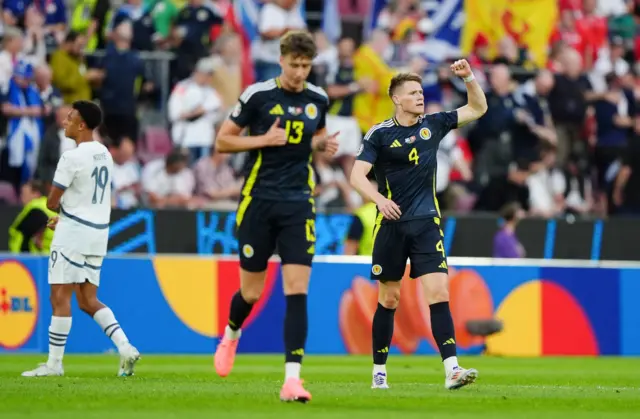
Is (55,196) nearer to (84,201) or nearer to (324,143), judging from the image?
(84,201)

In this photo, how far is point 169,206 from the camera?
20062mm

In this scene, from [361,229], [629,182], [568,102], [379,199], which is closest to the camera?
[379,199]

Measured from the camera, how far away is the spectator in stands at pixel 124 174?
19844mm

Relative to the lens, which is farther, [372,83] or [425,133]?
[372,83]

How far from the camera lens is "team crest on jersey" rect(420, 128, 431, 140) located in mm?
11000

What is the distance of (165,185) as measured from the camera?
20.2 m

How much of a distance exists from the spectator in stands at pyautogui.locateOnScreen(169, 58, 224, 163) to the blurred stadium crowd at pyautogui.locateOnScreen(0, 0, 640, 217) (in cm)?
2

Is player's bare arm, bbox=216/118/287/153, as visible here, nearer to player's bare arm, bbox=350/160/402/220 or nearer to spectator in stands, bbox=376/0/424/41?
player's bare arm, bbox=350/160/402/220

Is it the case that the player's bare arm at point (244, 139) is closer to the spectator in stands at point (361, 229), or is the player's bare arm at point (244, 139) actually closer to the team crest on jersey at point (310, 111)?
the team crest on jersey at point (310, 111)

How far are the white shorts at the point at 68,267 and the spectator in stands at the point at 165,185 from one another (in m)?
8.17

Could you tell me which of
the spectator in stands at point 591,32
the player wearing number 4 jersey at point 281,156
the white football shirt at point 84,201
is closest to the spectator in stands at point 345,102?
the spectator in stands at point 591,32

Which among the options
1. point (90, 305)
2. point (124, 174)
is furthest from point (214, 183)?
point (90, 305)

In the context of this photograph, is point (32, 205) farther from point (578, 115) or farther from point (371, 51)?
point (578, 115)

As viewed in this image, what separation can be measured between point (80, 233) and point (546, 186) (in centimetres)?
1253
